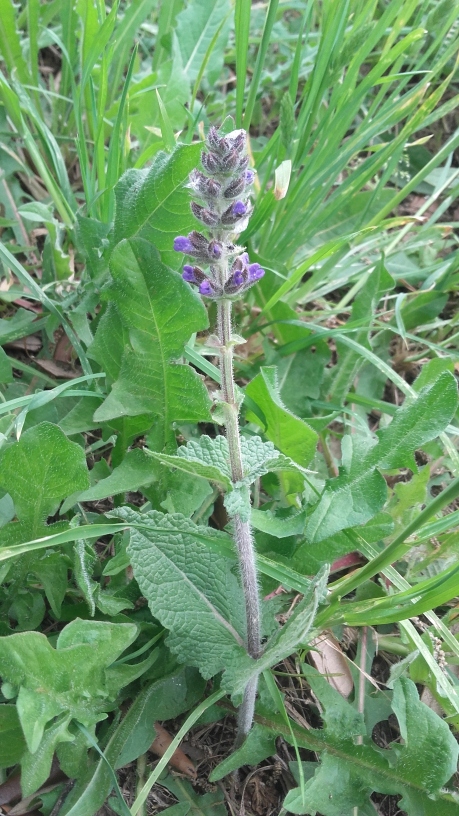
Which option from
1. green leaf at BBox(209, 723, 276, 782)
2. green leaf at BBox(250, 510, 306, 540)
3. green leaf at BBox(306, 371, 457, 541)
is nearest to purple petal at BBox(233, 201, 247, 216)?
green leaf at BBox(306, 371, 457, 541)

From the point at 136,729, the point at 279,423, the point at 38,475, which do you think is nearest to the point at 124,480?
the point at 38,475

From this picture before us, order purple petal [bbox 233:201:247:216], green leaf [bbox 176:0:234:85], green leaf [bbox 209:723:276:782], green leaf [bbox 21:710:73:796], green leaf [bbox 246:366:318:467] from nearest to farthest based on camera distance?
1. purple petal [bbox 233:201:247:216]
2. green leaf [bbox 21:710:73:796]
3. green leaf [bbox 209:723:276:782]
4. green leaf [bbox 246:366:318:467]
5. green leaf [bbox 176:0:234:85]

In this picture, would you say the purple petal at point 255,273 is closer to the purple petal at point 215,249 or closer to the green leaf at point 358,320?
the purple petal at point 215,249

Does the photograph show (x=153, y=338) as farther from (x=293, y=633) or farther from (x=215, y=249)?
(x=293, y=633)

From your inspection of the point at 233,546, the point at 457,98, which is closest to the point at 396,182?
the point at 457,98

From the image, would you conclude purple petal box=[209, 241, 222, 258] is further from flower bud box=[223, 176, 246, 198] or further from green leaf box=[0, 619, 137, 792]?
green leaf box=[0, 619, 137, 792]

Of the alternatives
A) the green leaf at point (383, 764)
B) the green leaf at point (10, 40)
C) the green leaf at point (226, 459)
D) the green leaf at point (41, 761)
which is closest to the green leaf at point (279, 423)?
the green leaf at point (226, 459)
